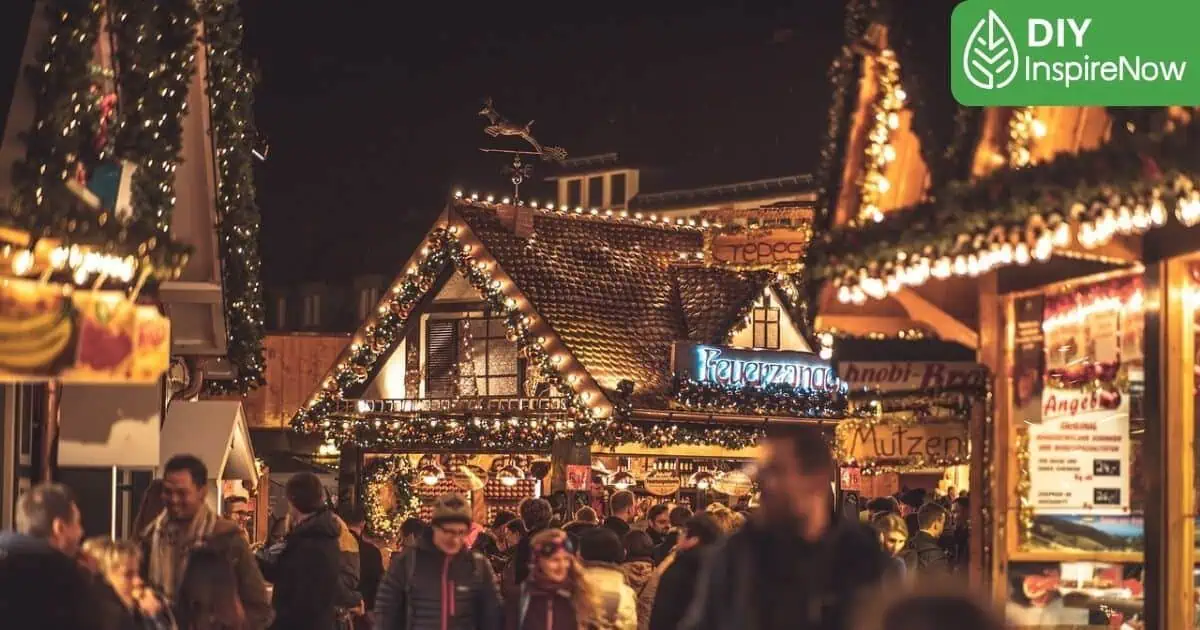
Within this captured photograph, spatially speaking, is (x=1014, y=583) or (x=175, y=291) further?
(x=175, y=291)

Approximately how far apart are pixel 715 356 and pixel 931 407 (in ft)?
59.1

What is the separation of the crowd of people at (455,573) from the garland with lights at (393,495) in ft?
54.9

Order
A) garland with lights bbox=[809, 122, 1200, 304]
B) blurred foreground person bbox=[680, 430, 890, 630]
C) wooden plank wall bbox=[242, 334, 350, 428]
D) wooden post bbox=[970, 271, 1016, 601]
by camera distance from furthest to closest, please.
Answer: wooden plank wall bbox=[242, 334, 350, 428]
wooden post bbox=[970, 271, 1016, 601]
garland with lights bbox=[809, 122, 1200, 304]
blurred foreground person bbox=[680, 430, 890, 630]

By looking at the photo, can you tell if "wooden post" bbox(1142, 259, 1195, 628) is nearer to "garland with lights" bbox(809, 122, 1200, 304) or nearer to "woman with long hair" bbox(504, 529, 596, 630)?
"garland with lights" bbox(809, 122, 1200, 304)

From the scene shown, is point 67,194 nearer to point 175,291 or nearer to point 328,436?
point 175,291

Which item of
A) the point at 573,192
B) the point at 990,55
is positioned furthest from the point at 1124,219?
the point at 573,192

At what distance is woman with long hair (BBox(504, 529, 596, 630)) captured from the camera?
1006cm

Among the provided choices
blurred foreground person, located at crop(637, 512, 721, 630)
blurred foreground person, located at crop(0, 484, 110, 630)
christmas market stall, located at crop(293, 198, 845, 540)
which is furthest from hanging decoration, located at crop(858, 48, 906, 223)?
christmas market stall, located at crop(293, 198, 845, 540)

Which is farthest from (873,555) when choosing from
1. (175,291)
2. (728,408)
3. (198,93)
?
(728,408)

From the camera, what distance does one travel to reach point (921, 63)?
33.1 ft

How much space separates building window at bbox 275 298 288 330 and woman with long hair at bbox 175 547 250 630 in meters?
58.7

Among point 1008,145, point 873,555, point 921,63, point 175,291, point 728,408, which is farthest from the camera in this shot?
point 728,408

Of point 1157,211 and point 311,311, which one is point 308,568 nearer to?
point 1157,211

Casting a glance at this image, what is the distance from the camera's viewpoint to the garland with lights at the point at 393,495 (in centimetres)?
3091
